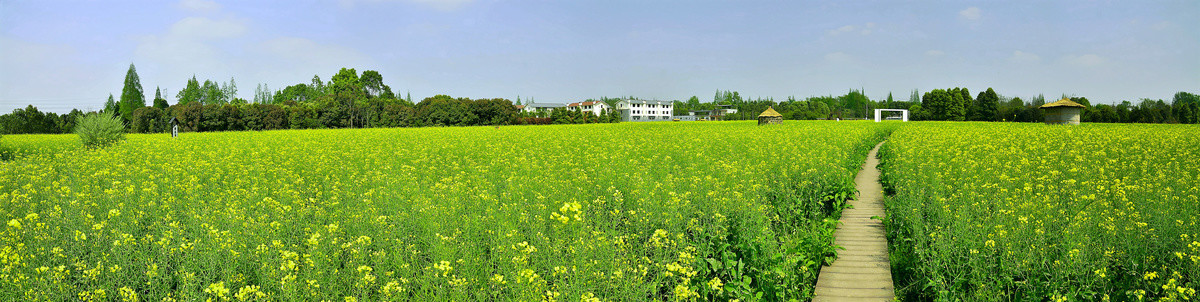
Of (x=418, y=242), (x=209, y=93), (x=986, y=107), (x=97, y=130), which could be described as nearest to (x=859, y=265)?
(x=418, y=242)

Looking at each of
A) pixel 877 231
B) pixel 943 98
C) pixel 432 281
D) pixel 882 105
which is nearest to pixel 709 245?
pixel 432 281

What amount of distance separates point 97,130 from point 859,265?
33666 millimetres

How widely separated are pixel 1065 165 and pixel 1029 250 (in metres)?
9.78

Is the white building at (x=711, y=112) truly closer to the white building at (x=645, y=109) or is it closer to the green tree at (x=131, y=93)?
the white building at (x=645, y=109)

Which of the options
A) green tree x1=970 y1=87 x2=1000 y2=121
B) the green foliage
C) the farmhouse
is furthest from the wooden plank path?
green tree x1=970 y1=87 x2=1000 y2=121

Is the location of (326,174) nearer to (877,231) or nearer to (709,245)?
(709,245)

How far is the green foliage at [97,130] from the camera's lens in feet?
89.9

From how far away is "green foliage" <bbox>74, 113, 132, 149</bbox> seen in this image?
89.9 feet

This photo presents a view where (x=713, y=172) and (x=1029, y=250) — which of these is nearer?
(x=1029, y=250)

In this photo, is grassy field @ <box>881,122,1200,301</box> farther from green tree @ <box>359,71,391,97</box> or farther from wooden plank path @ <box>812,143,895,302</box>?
green tree @ <box>359,71,391,97</box>

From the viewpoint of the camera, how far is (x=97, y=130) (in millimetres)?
27719

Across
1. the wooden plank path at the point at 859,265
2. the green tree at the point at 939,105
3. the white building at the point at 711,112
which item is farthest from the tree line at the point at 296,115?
the wooden plank path at the point at 859,265

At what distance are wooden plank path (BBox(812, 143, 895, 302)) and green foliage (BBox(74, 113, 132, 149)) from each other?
32.0 m

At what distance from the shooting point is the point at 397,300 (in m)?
5.10
